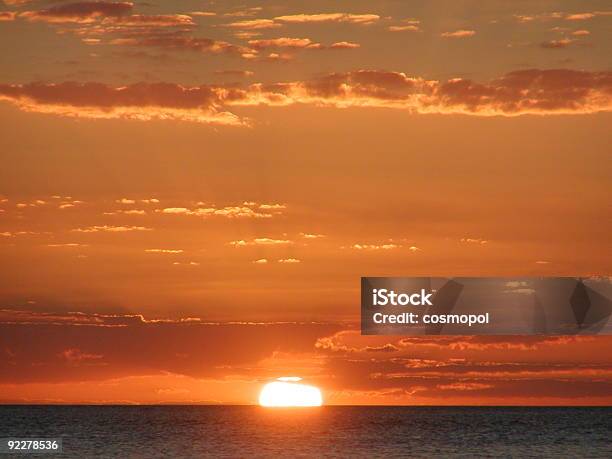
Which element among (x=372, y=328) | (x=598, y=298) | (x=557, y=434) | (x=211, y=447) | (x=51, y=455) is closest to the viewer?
(x=372, y=328)

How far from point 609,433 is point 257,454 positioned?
7770 cm

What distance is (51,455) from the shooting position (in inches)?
4163

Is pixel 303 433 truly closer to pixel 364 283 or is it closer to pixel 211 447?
pixel 211 447

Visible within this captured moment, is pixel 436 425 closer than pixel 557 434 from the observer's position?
No

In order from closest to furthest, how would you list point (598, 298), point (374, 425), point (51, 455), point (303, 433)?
point (598, 298) → point (51, 455) → point (303, 433) → point (374, 425)

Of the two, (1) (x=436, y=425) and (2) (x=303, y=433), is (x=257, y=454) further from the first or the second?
(1) (x=436, y=425)

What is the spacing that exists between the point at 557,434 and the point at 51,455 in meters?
84.8

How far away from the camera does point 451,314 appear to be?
58.1 metres

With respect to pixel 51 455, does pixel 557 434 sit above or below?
above

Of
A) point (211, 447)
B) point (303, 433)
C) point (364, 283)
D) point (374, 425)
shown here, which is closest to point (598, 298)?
point (364, 283)

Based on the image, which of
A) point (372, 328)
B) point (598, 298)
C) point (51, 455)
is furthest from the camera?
point (51, 455)

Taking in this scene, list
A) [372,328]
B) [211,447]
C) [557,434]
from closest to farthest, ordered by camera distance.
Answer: [372,328], [211,447], [557,434]

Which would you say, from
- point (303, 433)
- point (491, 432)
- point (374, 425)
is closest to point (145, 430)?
point (303, 433)

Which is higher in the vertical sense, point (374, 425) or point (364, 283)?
point (374, 425)
